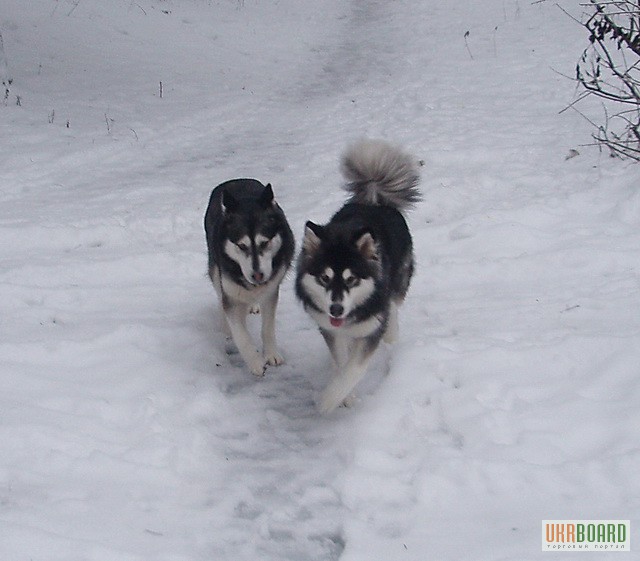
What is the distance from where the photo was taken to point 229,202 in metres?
4.37

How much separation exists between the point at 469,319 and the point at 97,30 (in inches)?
423

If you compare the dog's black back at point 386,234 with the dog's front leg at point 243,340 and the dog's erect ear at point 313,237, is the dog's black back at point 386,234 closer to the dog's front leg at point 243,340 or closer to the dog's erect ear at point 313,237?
the dog's erect ear at point 313,237

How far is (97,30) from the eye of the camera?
12906mm

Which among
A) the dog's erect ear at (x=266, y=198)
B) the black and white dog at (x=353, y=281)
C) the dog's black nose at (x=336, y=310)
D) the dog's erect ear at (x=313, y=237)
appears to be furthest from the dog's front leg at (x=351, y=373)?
the dog's erect ear at (x=266, y=198)

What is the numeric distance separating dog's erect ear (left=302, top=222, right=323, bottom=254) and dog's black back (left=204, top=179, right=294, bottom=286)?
39 centimetres

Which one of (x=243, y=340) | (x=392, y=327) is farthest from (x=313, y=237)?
(x=392, y=327)

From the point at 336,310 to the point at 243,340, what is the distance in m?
0.98

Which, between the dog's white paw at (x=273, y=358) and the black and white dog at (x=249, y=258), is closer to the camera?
the black and white dog at (x=249, y=258)

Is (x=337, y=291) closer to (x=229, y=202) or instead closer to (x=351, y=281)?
(x=351, y=281)

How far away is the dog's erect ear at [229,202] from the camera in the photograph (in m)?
4.35

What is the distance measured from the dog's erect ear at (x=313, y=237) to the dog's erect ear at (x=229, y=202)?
580mm

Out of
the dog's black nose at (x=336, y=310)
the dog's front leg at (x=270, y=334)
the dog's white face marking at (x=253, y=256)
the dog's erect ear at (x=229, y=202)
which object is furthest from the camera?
the dog's front leg at (x=270, y=334)

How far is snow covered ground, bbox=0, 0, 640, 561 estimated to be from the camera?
129 inches

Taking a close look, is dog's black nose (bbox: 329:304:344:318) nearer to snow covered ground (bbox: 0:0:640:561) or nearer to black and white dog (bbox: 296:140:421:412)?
black and white dog (bbox: 296:140:421:412)
